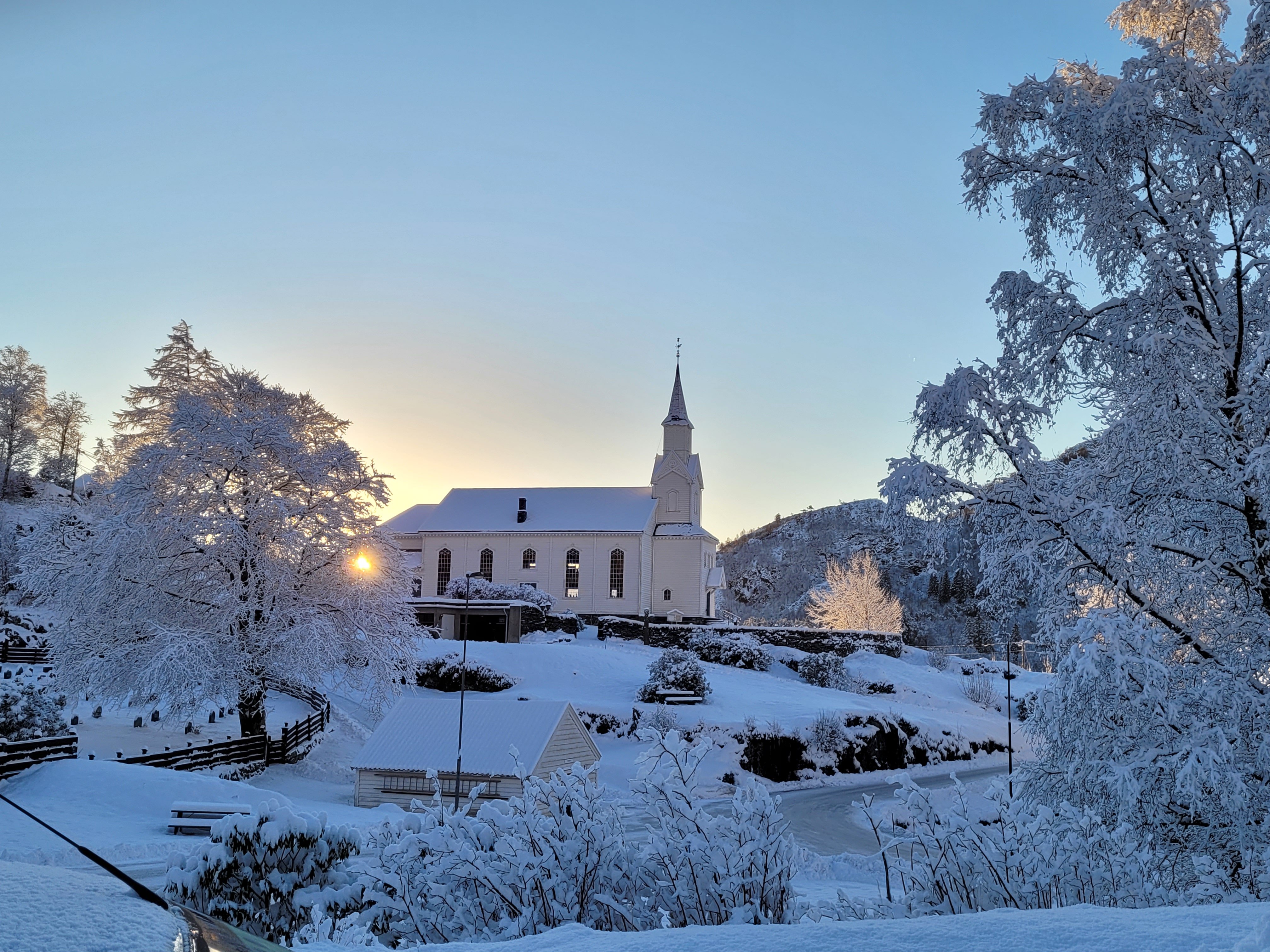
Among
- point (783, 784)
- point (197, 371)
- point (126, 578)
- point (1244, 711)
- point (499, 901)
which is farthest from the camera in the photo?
point (783, 784)

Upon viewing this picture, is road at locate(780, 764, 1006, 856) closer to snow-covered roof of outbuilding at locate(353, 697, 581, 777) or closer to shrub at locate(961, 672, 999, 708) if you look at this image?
snow-covered roof of outbuilding at locate(353, 697, 581, 777)

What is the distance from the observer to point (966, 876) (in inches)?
230

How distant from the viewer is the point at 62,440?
245 ft

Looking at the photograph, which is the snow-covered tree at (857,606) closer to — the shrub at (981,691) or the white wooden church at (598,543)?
the white wooden church at (598,543)

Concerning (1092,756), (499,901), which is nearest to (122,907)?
(499,901)

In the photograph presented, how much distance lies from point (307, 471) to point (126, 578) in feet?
18.0

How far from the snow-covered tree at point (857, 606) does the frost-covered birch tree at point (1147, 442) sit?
197ft

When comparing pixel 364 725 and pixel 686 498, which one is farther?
pixel 686 498

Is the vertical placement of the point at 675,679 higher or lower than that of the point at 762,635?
lower

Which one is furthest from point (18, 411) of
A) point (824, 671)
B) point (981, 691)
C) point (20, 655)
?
point (981, 691)

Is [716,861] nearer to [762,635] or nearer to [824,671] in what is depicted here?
[824,671]

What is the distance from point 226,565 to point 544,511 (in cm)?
4257

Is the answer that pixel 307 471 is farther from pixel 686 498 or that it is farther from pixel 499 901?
pixel 686 498

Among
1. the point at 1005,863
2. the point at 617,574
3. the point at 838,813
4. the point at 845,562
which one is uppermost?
the point at 845,562
